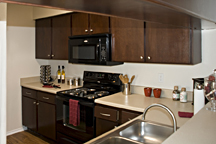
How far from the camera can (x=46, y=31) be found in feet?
12.5

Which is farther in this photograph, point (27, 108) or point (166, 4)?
point (27, 108)

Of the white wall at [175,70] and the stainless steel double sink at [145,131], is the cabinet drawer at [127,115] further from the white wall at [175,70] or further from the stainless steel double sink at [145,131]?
the white wall at [175,70]

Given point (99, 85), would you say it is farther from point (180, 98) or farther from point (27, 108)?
point (27, 108)

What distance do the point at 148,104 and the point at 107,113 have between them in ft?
1.60

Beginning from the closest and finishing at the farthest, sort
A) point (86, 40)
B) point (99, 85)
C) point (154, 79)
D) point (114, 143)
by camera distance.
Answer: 1. point (114, 143)
2. point (154, 79)
3. point (86, 40)
4. point (99, 85)

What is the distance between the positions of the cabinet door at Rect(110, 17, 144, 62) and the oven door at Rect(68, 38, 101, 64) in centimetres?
28

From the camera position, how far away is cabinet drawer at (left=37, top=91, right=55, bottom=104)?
3208mm

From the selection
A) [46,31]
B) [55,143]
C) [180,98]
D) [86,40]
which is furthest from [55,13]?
[180,98]

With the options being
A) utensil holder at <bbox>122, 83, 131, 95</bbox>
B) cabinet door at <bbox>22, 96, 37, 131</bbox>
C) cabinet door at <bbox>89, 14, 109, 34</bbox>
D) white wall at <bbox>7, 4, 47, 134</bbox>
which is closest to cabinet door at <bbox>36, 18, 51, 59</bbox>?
white wall at <bbox>7, 4, 47, 134</bbox>

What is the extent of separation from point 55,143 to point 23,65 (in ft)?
5.49

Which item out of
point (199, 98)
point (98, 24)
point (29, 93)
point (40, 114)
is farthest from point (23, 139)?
point (199, 98)

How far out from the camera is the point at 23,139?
143 inches

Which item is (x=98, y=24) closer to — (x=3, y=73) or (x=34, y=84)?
(x=34, y=84)

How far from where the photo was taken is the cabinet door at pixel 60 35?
3371mm
